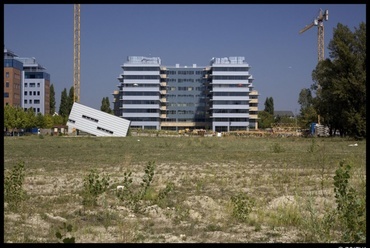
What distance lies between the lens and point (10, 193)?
980 cm

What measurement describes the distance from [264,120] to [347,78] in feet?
271

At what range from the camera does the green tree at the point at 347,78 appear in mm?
53844

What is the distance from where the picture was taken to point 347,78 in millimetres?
55594

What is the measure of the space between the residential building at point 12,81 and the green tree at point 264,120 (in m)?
68.8

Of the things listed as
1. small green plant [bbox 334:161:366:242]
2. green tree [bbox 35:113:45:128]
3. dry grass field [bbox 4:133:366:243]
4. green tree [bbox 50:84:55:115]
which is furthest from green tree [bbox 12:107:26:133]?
small green plant [bbox 334:161:366:242]

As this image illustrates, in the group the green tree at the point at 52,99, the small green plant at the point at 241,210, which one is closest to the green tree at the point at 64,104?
the green tree at the point at 52,99

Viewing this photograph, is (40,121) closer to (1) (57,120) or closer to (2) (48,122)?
(2) (48,122)

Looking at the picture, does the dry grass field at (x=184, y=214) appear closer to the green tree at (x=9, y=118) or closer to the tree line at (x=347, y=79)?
the tree line at (x=347, y=79)

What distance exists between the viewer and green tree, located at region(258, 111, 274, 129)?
137250 mm

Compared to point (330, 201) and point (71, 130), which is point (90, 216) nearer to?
point (330, 201)

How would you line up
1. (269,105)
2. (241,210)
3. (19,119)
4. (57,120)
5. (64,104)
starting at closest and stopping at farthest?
1. (241,210)
2. (19,119)
3. (57,120)
4. (64,104)
5. (269,105)

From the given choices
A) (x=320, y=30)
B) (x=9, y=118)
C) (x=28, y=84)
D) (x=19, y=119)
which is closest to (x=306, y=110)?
(x=320, y=30)

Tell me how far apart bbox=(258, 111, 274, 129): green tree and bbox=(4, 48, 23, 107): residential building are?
226ft

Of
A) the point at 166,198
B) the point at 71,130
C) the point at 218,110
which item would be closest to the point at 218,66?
the point at 218,110
